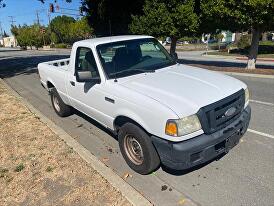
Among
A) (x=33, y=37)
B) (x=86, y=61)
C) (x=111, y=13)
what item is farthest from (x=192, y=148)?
(x=33, y=37)

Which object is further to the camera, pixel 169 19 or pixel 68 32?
pixel 68 32

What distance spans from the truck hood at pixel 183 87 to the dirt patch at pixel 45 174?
1401 mm

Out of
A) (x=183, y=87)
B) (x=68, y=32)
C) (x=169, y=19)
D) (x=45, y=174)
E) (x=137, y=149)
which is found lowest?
(x=45, y=174)

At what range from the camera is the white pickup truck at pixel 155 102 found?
3.58 m

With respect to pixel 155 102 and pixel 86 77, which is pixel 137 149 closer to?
pixel 155 102

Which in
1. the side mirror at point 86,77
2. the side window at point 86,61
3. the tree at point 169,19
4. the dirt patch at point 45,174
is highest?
the tree at point 169,19

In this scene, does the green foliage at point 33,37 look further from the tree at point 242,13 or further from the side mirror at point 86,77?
the side mirror at point 86,77

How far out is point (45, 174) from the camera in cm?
445

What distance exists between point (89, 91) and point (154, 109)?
176 centimetres

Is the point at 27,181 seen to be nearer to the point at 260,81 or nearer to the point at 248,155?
the point at 248,155

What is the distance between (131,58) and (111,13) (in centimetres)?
1724

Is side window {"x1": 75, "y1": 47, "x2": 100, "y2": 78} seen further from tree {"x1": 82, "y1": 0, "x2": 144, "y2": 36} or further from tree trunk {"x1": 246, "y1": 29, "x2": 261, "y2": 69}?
tree {"x1": 82, "y1": 0, "x2": 144, "y2": 36}

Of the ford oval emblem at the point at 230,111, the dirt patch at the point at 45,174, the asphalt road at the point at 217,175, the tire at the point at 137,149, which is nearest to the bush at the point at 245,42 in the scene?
the asphalt road at the point at 217,175

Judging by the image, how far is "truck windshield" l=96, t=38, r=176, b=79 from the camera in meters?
4.74
